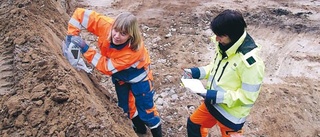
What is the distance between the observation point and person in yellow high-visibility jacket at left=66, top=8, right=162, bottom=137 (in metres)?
4.03

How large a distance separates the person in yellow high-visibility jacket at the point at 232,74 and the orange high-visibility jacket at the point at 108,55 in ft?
1.88

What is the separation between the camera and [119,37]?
3980 millimetres

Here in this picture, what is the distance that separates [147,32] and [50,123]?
214 inches

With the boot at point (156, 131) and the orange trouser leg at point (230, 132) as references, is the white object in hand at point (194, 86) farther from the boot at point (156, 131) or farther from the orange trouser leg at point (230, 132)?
the boot at point (156, 131)

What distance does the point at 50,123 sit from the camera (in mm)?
3303

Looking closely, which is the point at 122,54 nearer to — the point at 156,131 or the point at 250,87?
the point at 156,131

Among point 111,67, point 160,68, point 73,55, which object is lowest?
point 160,68

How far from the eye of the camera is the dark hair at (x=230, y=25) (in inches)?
135

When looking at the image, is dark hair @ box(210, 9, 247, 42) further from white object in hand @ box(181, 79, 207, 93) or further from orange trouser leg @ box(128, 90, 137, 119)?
orange trouser leg @ box(128, 90, 137, 119)

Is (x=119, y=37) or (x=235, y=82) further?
(x=119, y=37)

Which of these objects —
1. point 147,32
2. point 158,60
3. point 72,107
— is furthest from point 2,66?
point 147,32

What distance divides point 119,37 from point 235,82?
3.94 ft

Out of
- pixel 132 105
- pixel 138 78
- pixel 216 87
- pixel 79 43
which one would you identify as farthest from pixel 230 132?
pixel 79 43

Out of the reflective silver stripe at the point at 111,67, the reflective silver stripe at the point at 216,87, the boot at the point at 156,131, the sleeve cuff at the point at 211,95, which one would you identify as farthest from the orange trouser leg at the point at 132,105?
the sleeve cuff at the point at 211,95
